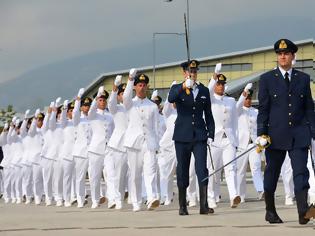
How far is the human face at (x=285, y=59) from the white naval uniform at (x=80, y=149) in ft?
24.0

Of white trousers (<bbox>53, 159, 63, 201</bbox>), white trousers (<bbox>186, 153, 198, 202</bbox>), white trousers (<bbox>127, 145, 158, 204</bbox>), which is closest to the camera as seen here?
white trousers (<bbox>127, 145, 158, 204</bbox>)

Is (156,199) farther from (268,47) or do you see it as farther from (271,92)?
(268,47)

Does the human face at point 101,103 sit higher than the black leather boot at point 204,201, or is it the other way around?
the human face at point 101,103

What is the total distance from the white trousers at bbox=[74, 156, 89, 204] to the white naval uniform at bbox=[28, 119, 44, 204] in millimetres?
2897

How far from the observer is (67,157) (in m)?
17.8

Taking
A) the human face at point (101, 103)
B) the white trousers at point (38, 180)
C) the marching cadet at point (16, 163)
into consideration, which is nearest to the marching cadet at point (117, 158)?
the human face at point (101, 103)

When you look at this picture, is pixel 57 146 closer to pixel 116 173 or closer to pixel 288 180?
pixel 116 173

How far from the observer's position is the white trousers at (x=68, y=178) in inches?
693

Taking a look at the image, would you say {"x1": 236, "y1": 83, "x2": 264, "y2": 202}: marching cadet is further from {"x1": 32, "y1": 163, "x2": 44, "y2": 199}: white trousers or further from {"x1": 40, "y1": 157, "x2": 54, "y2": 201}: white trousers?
{"x1": 32, "y1": 163, "x2": 44, "y2": 199}: white trousers

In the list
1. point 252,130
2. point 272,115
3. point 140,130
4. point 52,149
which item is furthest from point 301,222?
point 52,149

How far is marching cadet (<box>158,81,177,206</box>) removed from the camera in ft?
53.3

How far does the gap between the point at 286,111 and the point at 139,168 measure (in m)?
4.77

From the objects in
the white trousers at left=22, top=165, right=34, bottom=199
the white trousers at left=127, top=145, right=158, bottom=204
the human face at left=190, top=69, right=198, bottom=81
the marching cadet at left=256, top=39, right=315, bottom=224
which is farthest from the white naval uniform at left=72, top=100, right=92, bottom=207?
the marching cadet at left=256, top=39, right=315, bottom=224

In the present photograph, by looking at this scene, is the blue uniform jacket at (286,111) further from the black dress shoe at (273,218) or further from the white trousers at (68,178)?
the white trousers at (68,178)
